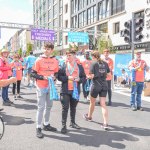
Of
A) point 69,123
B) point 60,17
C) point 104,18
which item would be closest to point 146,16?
point 104,18

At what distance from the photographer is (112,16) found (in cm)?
3341

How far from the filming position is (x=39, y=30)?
3388 cm

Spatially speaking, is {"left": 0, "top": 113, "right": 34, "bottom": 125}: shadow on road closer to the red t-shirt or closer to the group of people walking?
the group of people walking

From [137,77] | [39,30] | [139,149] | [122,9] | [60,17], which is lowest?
[139,149]

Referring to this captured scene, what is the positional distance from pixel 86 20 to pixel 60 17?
14553 millimetres

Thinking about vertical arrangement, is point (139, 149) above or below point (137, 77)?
below

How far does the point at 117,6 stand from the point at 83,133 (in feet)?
95.2

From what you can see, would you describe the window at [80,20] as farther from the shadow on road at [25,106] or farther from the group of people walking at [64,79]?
the group of people walking at [64,79]

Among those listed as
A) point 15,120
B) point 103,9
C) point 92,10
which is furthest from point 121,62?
point 92,10

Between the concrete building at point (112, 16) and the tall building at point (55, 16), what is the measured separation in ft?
14.7

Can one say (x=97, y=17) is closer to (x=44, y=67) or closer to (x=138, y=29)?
(x=138, y=29)

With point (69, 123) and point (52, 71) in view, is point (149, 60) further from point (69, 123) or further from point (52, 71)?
point (52, 71)

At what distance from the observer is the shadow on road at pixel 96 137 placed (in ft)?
17.0

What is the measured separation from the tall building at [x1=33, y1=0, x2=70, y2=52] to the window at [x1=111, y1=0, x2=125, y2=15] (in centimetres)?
1056
